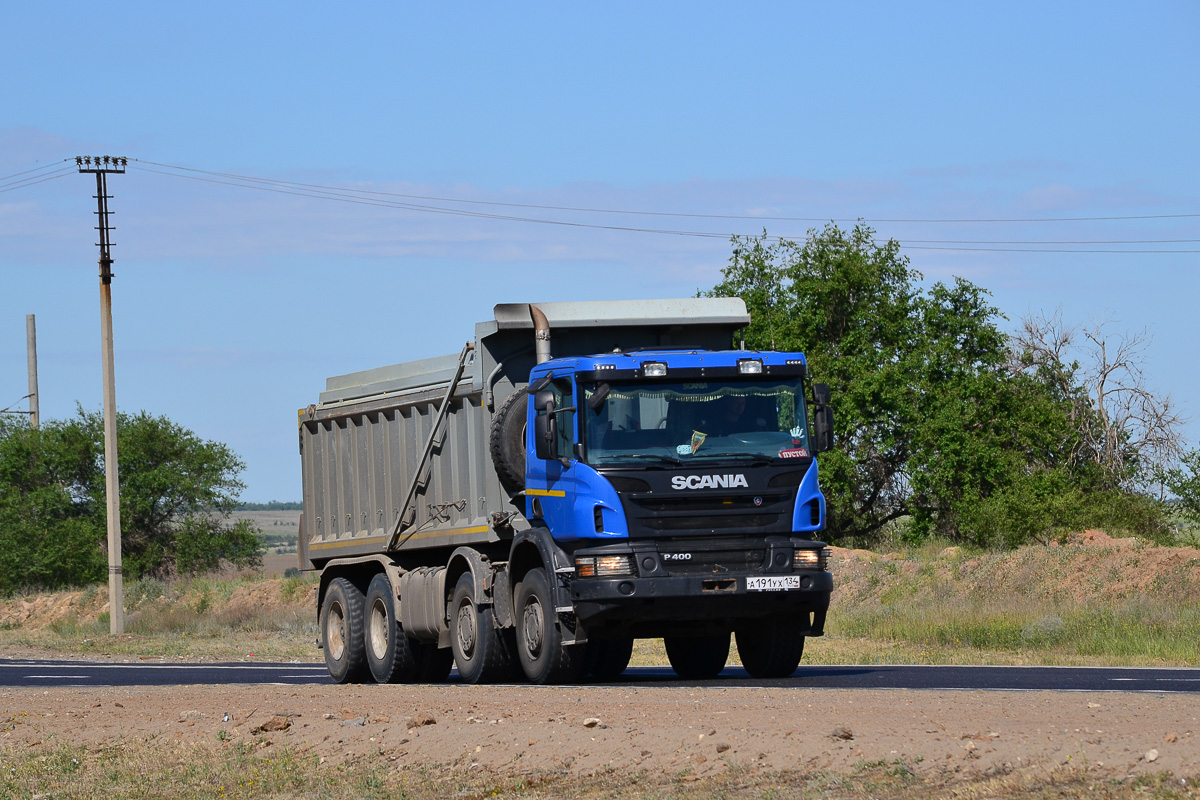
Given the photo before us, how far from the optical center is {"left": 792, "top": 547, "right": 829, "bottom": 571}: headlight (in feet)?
48.9

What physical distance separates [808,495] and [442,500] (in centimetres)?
465

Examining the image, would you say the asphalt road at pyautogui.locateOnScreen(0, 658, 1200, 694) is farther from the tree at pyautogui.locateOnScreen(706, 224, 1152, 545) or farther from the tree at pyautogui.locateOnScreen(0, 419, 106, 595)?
the tree at pyautogui.locateOnScreen(0, 419, 106, 595)

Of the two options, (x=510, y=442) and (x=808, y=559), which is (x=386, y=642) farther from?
(x=808, y=559)

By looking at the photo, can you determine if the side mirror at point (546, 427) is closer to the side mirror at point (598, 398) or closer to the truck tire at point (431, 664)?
the side mirror at point (598, 398)

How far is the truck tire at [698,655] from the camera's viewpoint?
17.7 m

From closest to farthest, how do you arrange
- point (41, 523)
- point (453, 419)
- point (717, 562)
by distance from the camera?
point (717, 562), point (453, 419), point (41, 523)

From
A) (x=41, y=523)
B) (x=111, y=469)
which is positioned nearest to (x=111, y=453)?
(x=111, y=469)

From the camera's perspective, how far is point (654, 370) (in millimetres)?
15055

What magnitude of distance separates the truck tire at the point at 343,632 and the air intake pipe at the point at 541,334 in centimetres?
519

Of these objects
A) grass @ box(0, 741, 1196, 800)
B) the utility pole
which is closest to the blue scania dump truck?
grass @ box(0, 741, 1196, 800)

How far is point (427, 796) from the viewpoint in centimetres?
995

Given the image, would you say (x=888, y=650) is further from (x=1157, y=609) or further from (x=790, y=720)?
(x=790, y=720)

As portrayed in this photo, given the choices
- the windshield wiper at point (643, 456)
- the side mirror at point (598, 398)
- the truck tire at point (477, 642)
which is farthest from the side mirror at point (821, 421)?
the truck tire at point (477, 642)

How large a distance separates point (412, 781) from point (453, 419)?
7581mm
